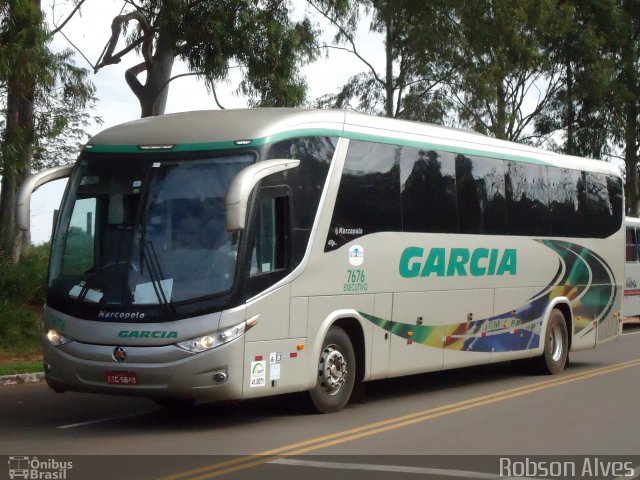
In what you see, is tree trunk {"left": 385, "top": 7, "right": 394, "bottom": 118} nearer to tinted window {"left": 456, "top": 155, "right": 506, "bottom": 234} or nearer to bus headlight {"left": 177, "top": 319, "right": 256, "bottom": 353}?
tinted window {"left": 456, "top": 155, "right": 506, "bottom": 234}

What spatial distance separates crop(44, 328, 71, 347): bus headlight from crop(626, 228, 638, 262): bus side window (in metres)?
19.2

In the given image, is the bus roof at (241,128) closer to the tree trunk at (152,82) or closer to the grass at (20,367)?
the grass at (20,367)

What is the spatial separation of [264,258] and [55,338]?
2.25 m

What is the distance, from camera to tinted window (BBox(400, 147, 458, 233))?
14.0m

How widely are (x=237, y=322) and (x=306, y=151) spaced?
2207 mm

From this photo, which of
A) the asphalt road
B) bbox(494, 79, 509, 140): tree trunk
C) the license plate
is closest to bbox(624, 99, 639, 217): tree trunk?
bbox(494, 79, 509, 140): tree trunk

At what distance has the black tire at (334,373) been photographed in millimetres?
12352

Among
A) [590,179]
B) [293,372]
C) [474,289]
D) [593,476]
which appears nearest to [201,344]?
[293,372]

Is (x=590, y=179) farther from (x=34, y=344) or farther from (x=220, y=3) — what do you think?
(x=34, y=344)

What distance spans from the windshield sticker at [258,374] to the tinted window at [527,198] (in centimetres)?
600

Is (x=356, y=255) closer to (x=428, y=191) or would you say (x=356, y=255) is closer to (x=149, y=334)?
(x=428, y=191)

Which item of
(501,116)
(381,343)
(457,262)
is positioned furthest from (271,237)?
(501,116)

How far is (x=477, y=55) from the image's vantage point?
3173cm

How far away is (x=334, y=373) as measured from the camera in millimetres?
12531
